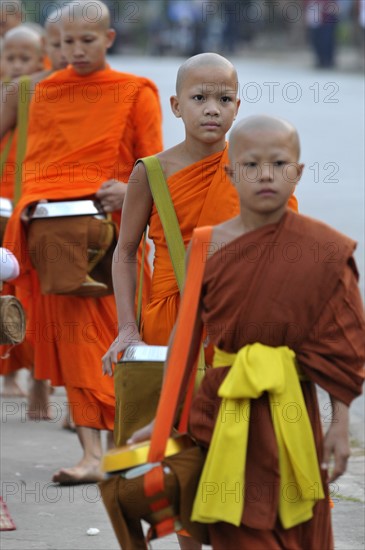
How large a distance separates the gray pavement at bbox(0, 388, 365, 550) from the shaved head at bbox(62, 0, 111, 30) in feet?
6.38

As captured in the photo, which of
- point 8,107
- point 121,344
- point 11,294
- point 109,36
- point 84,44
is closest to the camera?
point 121,344

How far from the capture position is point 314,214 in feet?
43.0

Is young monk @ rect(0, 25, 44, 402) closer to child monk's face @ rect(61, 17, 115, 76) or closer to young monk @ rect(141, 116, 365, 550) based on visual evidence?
child monk's face @ rect(61, 17, 115, 76)

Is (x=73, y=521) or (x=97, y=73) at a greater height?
(x=97, y=73)

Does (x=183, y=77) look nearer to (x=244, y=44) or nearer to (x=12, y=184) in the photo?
(x=12, y=184)

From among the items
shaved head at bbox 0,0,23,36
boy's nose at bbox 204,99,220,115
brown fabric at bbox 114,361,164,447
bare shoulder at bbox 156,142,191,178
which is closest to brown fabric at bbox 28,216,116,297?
bare shoulder at bbox 156,142,191,178

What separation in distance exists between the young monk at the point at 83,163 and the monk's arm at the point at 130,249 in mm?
1701

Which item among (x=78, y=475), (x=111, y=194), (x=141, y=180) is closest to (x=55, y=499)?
(x=78, y=475)

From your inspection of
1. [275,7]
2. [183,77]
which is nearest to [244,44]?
[275,7]

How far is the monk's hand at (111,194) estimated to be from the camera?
619cm

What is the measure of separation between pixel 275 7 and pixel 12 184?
33.1m

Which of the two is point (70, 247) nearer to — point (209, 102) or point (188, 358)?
point (209, 102)

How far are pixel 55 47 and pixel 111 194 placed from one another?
1.27 meters

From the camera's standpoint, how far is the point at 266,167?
3520mm
